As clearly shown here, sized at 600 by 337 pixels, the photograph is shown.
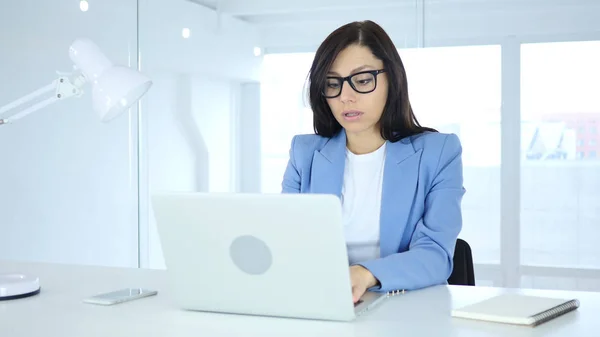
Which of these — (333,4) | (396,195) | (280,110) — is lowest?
(396,195)

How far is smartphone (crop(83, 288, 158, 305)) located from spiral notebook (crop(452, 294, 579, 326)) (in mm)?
740

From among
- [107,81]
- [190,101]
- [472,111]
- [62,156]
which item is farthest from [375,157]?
[62,156]

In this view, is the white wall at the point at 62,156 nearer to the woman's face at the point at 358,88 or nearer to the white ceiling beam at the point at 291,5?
the white ceiling beam at the point at 291,5

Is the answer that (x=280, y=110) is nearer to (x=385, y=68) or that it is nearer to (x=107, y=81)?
(x=385, y=68)

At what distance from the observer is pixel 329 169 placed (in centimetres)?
243

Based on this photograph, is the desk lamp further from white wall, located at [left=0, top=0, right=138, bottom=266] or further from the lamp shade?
white wall, located at [left=0, top=0, right=138, bottom=266]

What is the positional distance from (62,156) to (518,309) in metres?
3.10

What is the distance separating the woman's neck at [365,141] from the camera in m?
A: 2.46

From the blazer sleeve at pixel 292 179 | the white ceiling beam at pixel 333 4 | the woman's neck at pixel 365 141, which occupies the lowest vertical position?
the blazer sleeve at pixel 292 179

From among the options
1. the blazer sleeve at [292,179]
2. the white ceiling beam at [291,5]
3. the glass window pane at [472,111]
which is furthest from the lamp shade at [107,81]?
the white ceiling beam at [291,5]

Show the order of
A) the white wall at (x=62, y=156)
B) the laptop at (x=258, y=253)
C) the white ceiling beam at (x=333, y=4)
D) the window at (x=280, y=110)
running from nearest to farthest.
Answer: the laptop at (x=258, y=253), the white ceiling beam at (x=333, y=4), the white wall at (x=62, y=156), the window at (x=280, y=110)

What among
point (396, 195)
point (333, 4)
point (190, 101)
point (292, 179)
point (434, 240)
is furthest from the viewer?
point (190, 101)

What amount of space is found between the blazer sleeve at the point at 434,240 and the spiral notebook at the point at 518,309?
0.83 feet

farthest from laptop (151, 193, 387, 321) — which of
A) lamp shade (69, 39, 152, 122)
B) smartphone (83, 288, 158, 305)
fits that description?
lamp shade (69, 39, 152, 122)
